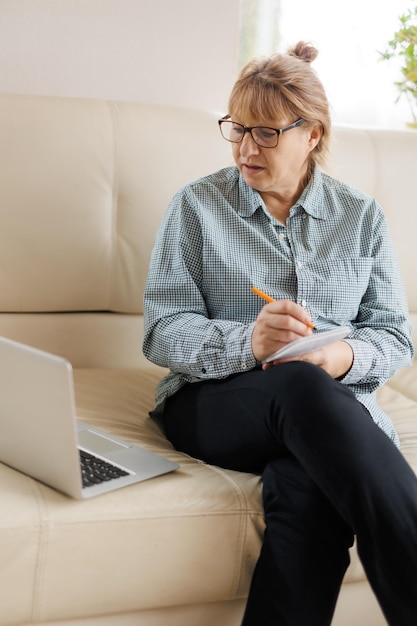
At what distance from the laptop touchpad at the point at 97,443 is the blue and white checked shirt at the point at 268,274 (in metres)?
0.18

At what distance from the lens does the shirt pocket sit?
1730mm

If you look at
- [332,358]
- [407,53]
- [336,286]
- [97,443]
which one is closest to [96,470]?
[97,443]

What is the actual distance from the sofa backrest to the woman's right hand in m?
0.62

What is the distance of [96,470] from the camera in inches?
55.3

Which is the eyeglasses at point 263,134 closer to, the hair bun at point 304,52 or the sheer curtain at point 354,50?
the hair bun at point 304,52

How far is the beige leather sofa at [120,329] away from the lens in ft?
4.26

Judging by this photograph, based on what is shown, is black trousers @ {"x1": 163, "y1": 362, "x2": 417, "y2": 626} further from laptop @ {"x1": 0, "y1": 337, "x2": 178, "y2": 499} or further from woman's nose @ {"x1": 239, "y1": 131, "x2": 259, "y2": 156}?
woman's nose @ {"x1": 239, "y1": 131, "x2": 259, "y2": 156}

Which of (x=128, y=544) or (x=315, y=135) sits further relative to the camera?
(x=315, y=135)

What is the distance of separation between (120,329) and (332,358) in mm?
636

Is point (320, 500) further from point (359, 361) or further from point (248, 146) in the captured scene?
point (248, 146)

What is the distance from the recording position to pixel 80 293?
1.97 m

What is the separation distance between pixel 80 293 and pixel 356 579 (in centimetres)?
87

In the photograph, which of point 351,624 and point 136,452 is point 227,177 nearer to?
point 136,452

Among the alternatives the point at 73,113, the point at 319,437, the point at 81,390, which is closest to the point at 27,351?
the point at 319,437
